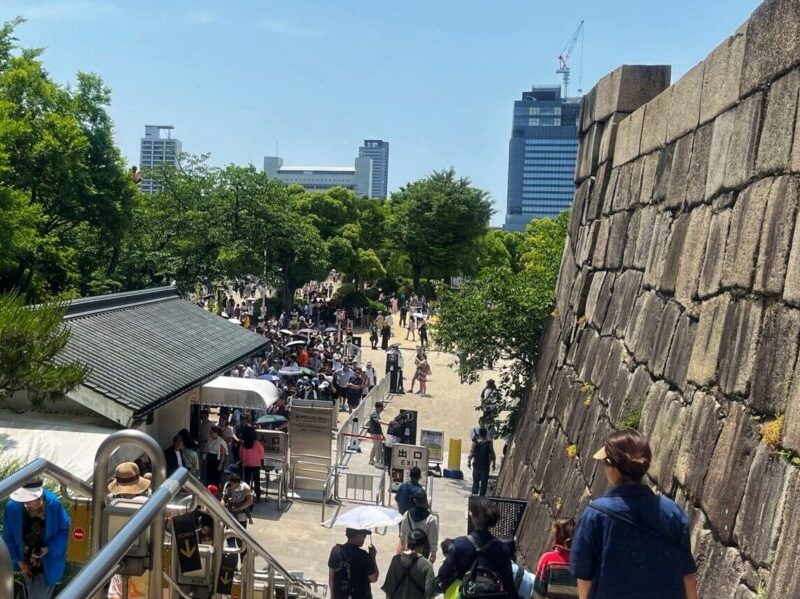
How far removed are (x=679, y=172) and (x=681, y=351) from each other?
1741mm

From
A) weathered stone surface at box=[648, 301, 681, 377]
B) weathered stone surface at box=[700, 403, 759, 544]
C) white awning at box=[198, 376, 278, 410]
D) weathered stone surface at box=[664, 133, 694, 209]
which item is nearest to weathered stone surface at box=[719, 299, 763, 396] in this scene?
weathered stone surface at box=[700, 403, 759, 544]

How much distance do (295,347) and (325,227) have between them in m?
27.8

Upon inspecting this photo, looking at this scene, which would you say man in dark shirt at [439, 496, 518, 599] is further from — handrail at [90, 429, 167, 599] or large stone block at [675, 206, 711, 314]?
handrail at [90, 429, 167, 599]

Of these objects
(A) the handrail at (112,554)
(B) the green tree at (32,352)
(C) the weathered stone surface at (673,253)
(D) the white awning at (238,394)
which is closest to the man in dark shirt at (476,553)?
(C) the weathered stone surface at (673,253)

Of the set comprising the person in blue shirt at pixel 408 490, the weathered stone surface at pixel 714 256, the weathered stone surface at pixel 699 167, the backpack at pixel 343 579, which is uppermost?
the weathered stone surface at pixel 699 167

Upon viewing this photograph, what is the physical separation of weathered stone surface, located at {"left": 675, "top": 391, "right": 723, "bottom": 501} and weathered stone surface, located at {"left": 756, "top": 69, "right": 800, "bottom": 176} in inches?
55.7

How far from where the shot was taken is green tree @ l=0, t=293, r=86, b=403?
8852 millimetres

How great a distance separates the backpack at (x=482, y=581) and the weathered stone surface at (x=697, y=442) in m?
1.24

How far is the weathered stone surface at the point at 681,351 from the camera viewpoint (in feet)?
18.7

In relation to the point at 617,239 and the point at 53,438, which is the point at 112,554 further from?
the point at 53,438

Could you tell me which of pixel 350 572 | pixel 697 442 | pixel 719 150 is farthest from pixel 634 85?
pixel 350 572

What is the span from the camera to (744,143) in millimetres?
5324

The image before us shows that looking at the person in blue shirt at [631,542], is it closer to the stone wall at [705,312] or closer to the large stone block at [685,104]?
the stone wall at [705,312]

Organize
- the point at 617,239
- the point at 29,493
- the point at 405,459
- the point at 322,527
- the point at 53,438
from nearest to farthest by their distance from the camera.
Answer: the point at 29,493 < the point at 617,239 < the point at 53,438 < the point at 322,527 < the point at 405,459
